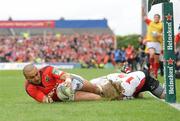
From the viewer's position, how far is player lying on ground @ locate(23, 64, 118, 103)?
9867 millimetres

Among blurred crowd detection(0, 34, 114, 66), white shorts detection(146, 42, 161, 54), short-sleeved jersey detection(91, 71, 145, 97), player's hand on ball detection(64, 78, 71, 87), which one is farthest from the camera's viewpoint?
blurred crowd detection(0, 34, 114, 66)

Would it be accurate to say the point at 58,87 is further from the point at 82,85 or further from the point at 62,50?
the point at 62,50

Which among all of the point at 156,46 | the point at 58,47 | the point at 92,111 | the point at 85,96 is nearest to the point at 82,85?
the point at 85,96

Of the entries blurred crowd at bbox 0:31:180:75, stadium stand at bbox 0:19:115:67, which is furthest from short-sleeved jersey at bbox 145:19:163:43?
stadium stand at bbox 0:19:115:67

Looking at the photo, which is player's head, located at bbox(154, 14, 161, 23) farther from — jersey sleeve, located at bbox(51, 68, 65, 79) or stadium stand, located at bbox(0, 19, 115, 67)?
stadium stand, located at bbox(0, 19, 115, 67)

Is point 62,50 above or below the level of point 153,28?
below

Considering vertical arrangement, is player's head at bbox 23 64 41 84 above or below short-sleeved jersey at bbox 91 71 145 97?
above

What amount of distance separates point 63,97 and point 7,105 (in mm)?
972

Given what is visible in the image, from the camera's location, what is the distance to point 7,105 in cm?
1011

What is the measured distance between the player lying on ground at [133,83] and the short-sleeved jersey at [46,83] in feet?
3.36

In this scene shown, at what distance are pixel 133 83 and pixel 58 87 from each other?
1425 millimetres

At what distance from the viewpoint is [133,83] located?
1055cm

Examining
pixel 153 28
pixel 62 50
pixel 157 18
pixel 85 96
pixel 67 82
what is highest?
pixel 157 18

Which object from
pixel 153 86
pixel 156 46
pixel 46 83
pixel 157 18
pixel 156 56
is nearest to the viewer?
pixel 46 83
